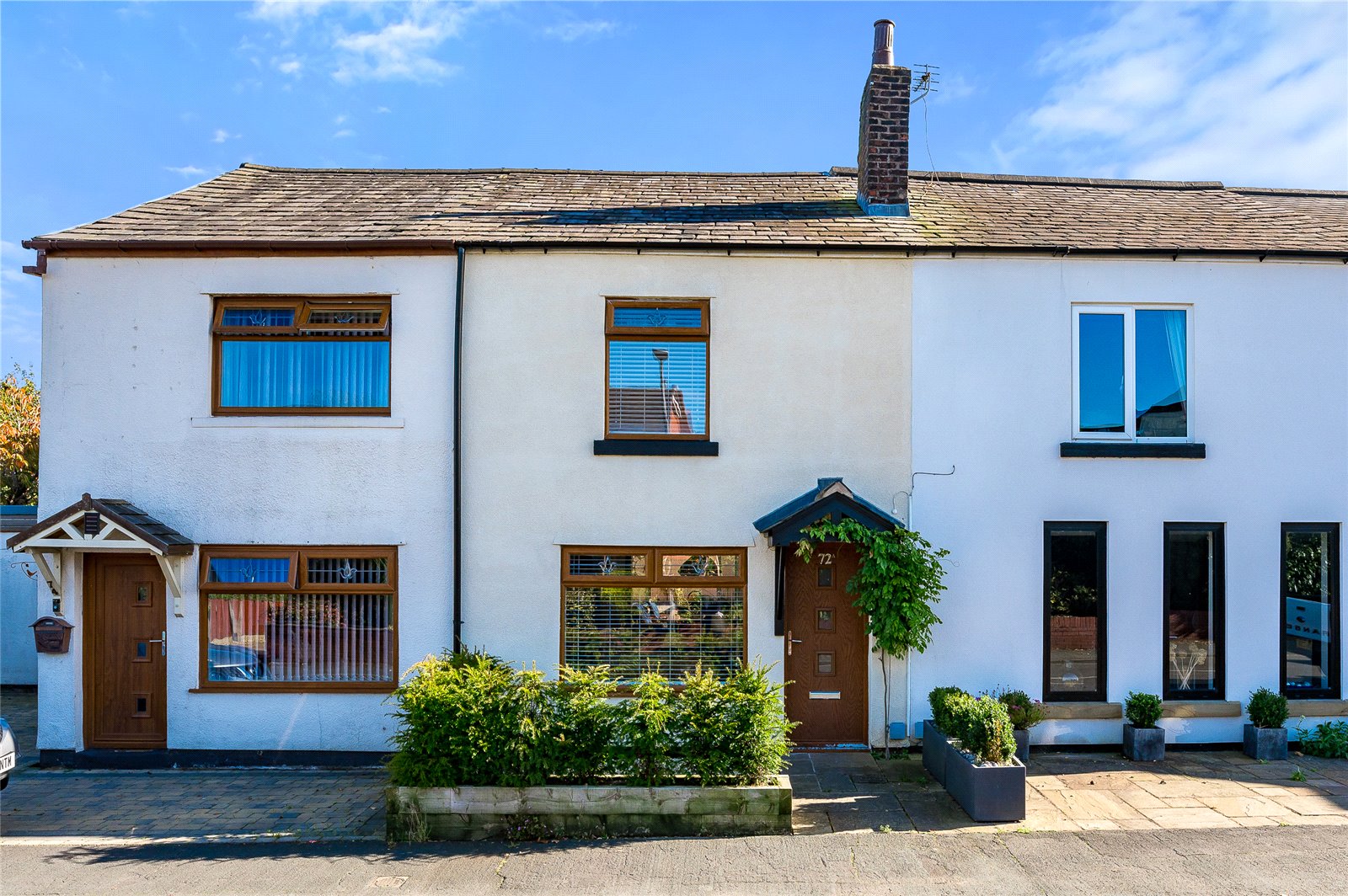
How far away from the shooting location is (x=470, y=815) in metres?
6.64

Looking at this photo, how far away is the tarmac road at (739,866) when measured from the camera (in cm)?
584

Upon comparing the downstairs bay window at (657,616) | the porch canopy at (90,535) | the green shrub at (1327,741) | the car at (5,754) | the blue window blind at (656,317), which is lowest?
the green shrub at (1327,741)

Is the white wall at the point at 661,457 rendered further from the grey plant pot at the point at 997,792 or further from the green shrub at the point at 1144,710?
the green shrub at the point at 1144,710

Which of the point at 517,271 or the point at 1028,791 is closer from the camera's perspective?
the point at 1028,791

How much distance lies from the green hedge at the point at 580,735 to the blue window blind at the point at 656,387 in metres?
3.09

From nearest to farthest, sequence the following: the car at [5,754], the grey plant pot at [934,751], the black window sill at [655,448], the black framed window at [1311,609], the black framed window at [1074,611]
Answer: the car at [5,754] → the grey plant pot at [934,751] → the black window sill at [655,448] → the black framed window at [1074,611] → the black framed window at [1311,609]

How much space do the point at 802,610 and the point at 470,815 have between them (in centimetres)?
404

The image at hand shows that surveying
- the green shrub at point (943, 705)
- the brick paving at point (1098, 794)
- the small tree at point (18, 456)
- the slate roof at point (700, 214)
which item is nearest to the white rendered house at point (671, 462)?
the slate roof at point (700, 214)

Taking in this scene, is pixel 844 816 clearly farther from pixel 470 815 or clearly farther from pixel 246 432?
pixel 246 432

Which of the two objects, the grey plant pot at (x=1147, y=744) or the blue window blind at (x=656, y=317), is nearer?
the grey plant pot at (x=1147, y=744)

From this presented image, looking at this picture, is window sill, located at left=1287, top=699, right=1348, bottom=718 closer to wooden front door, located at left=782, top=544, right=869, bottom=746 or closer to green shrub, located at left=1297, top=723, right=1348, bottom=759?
green shrub, located at left=1297, top=723, right=1348, bottom=759

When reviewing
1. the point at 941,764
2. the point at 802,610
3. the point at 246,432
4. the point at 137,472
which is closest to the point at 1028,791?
the point at 941,764

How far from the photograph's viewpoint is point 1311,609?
30.0ft

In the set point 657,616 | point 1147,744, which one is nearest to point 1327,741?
point 1147,744
